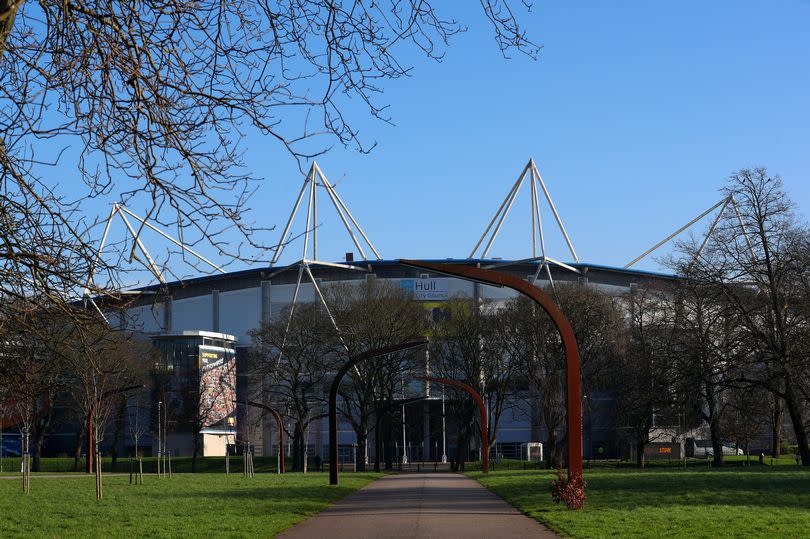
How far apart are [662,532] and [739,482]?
1657 centimetres

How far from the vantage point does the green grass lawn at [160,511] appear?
18422mm

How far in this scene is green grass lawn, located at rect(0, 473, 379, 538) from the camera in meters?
18.4

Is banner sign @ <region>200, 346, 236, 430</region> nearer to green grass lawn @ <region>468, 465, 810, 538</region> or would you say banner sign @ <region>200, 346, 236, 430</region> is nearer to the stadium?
the stadium

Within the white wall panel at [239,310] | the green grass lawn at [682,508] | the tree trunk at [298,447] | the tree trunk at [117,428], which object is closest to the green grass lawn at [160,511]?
the green grass lawn at [682,508]

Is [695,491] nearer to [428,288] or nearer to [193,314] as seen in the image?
[428,288]

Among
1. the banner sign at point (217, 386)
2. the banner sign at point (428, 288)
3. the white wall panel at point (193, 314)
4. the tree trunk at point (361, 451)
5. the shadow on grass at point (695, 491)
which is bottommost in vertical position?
the tree trunk at point (361, 451)

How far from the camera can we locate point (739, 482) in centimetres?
3244

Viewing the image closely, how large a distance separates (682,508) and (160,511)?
1091 cm

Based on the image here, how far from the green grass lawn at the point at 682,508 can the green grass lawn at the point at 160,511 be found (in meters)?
5.01

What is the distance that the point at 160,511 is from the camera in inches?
925

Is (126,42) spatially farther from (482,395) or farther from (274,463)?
(274,463)

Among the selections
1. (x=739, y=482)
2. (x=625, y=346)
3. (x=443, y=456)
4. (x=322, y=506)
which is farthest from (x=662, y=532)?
(x=443, y=456)

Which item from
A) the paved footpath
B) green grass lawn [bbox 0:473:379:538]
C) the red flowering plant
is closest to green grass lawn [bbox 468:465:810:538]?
the red flowering plant

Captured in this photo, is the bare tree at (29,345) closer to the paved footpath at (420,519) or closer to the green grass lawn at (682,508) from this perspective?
the paved footpath at (420,519)
